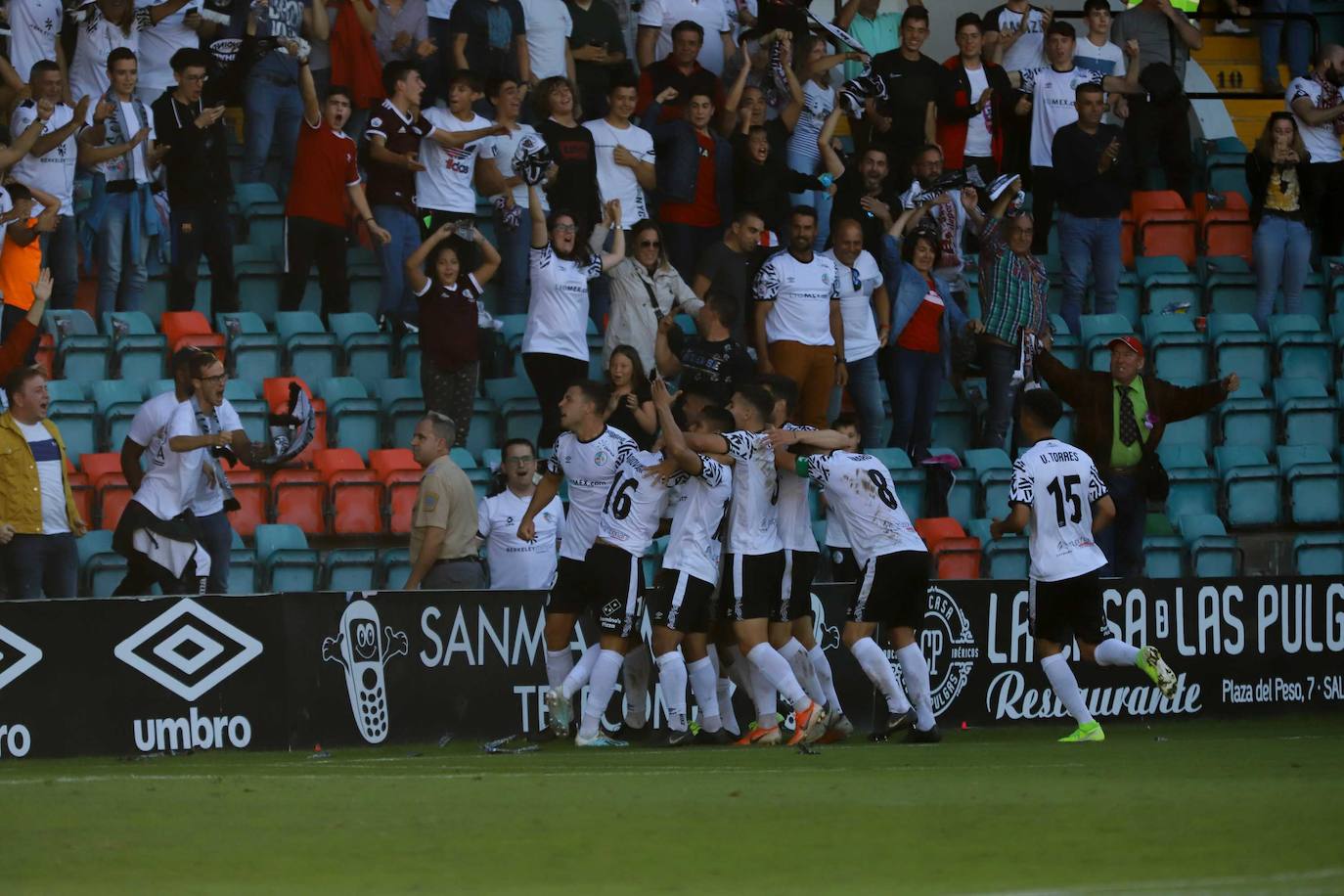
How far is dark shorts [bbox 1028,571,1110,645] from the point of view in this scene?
1202 centimetres

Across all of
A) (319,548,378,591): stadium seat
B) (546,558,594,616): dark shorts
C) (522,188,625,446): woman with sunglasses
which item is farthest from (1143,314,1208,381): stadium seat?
(319,548,378,591): stadium seat

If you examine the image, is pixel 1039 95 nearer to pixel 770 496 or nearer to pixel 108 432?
pixel 770 496

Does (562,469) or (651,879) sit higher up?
(562,469)

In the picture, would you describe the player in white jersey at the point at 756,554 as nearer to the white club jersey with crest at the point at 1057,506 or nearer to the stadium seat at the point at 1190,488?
the white club jersey with crest at the point at 1057,506

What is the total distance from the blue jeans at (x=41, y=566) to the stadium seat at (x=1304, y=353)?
10.6 m

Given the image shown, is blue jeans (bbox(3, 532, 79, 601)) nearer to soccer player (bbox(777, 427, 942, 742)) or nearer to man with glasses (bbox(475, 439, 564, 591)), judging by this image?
man with glasses (bbox(475, 439, 564, 591))

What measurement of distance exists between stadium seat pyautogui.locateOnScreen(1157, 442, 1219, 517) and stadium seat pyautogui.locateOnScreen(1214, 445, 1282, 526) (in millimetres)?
109

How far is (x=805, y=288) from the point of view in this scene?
50.4 ft

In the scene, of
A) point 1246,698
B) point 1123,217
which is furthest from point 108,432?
point 1123,217

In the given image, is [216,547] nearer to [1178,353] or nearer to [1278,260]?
[1178,353]

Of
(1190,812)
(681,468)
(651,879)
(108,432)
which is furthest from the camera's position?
(108,432)

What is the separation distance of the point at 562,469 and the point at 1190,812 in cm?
539

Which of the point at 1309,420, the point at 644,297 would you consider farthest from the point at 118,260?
the point at 1309,420

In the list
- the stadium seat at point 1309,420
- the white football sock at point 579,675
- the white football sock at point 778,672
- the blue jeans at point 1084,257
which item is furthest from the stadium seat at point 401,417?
the stadium seat at point 1309,420
